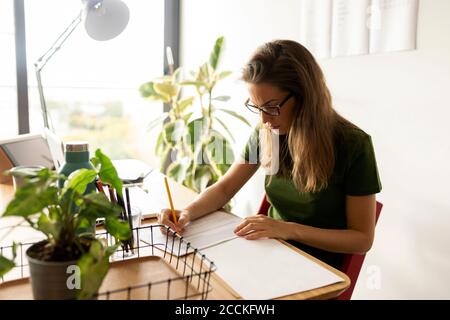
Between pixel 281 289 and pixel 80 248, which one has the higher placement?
pixel 80 248

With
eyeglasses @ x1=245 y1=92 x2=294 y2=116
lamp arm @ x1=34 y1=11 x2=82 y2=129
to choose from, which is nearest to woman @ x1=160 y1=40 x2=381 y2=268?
eyeglasses @ x1=245 y1=92 x2=294 y2=116

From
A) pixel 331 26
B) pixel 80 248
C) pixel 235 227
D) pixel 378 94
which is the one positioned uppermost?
pixel 331 26

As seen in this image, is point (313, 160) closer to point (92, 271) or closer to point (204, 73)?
point (92, 271)

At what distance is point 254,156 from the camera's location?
1.52 m

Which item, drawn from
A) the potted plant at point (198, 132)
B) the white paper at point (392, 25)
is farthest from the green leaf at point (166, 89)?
the white paper at point (392, 25)

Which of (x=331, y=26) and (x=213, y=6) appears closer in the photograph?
(x=331, y=26)

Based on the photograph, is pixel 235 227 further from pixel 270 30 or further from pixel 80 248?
pixel 270 30

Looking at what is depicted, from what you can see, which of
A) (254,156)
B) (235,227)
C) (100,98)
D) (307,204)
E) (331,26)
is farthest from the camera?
(100,98)

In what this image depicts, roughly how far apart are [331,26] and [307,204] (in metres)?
0.93

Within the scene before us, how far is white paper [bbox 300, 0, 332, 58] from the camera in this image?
1.86 metres

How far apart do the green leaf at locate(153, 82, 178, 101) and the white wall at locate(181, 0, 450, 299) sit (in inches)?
42.7

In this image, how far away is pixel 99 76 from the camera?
3029 millimetres

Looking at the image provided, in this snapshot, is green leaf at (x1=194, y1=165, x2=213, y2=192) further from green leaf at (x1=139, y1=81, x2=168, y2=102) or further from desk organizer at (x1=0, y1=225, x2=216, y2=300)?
desk organizer at (x1=0, y1=225, x2=216, y2=300)
